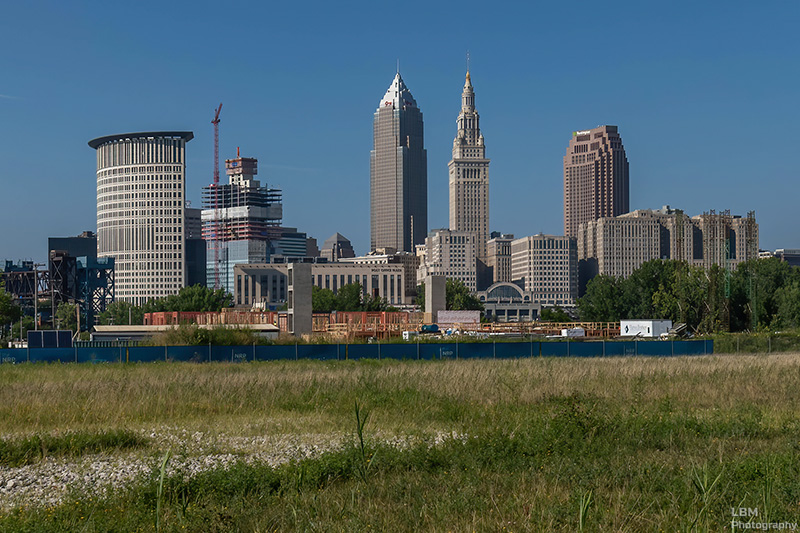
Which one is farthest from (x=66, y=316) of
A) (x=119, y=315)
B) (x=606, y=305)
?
(x=606, y=305)

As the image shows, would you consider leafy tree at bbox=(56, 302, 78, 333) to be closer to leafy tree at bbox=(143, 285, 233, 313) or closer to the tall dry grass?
leafy tree at bbox=(143, 285, 233, 313)

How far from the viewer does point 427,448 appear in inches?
699

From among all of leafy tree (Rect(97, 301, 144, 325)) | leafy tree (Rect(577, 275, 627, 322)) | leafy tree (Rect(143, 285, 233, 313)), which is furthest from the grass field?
leafy tree (Rect(97, 301, 144, 325))

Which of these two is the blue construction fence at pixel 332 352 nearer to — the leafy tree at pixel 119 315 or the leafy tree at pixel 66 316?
the leafy tree at pixel 66 316

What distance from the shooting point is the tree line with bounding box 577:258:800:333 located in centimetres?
10469

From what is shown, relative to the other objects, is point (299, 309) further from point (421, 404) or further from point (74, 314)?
point (74, 314)

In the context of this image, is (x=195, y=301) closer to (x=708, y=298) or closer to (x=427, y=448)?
(x=708, y=298)

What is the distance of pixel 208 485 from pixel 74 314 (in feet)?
582

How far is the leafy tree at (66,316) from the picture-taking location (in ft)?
532

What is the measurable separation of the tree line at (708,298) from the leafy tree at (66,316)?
99497 millimetres

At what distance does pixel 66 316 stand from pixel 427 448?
162 m

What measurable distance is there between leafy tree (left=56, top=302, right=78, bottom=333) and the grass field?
5360 inches

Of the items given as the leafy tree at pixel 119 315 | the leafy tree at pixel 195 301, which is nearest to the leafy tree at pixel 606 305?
the leafy tree at pixel 195 301

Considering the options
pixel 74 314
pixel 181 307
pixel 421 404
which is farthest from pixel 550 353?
pixel 74 314
